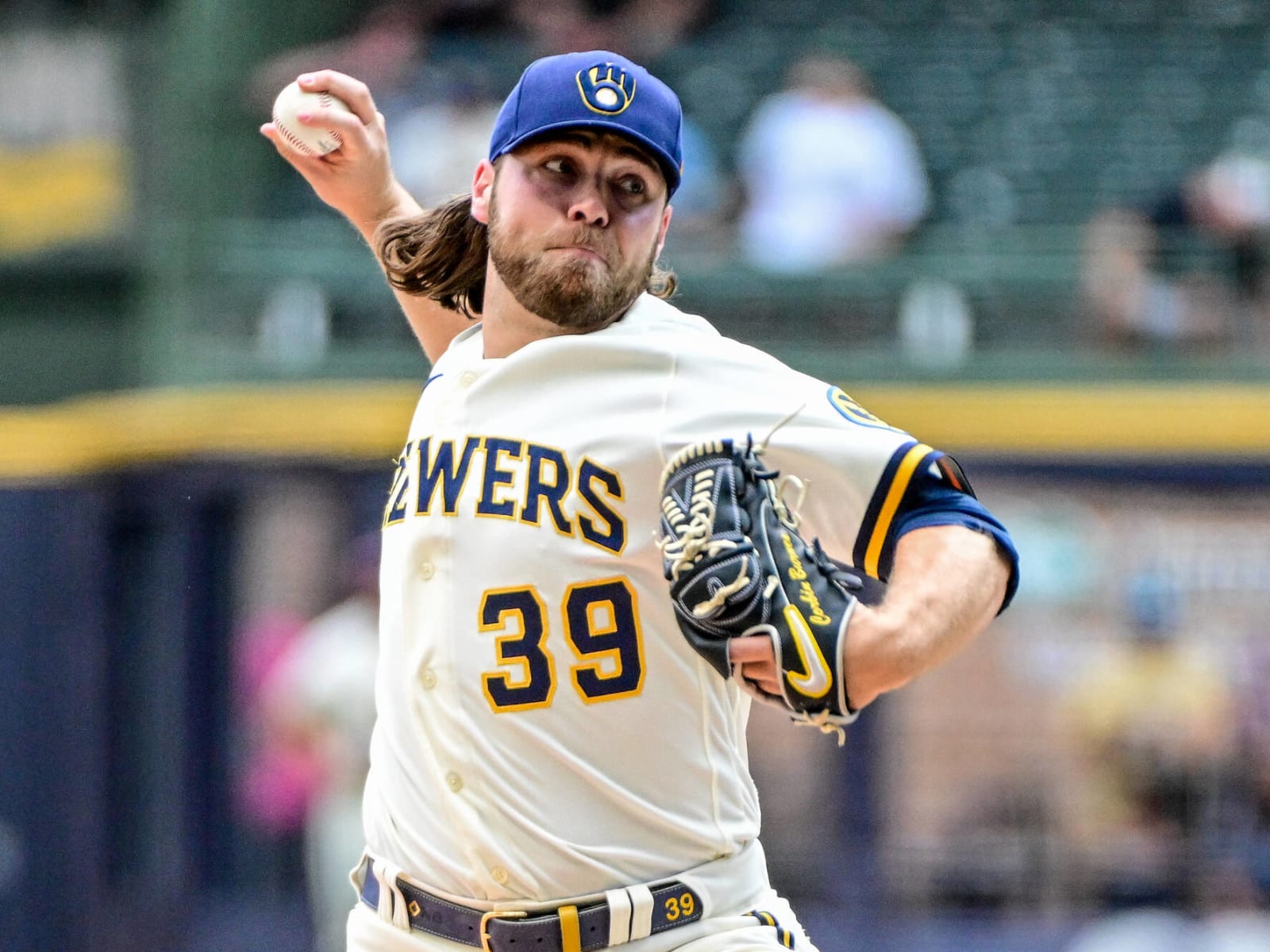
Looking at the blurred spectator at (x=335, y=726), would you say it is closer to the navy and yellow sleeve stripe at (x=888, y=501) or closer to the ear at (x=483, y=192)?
the ear at (x=483, y=192)

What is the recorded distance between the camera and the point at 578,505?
9.87 ft

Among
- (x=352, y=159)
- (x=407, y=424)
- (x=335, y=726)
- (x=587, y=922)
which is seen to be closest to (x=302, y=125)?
(x=352, y=159)

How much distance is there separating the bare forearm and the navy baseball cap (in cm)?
80

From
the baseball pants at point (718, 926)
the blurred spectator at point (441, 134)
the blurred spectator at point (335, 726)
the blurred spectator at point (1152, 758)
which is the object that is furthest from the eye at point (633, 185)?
the blurred spectator at point (441, 134)

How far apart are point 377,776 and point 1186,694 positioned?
605cm

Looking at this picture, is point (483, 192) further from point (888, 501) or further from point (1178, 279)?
point (1178, 279)

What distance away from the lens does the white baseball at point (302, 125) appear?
365 cm

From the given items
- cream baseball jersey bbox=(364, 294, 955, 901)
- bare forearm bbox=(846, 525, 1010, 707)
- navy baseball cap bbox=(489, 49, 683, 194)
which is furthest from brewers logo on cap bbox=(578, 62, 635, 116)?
bare forearm bbox=(846, 525, 1010, 707)

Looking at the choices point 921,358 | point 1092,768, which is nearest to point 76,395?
point 921,358

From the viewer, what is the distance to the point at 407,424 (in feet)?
29.9

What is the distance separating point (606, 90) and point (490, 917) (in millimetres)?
1250

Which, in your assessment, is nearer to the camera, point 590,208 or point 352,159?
point 590,208

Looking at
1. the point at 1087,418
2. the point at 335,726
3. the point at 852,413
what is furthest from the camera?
the point at 1087,418

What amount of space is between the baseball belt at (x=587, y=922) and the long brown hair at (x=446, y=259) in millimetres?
1041
